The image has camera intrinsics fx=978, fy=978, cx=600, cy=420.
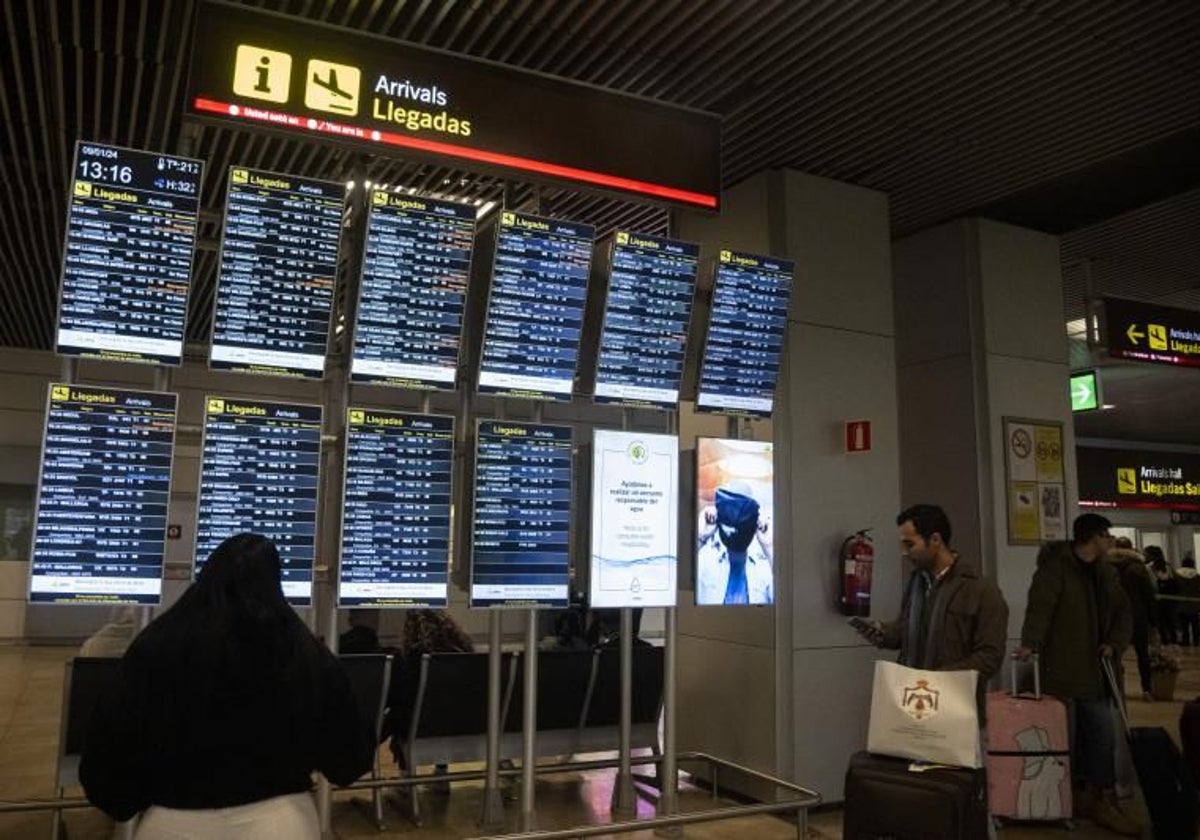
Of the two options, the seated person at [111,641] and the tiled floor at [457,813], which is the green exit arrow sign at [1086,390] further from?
the seated person at [111,641]

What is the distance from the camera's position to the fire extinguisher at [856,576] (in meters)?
5.58

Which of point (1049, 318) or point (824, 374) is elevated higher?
point (1049, 318)

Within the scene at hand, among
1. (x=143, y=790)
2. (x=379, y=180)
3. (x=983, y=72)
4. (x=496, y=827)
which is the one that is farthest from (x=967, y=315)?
(x=143, y=790)

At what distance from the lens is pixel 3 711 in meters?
8.44

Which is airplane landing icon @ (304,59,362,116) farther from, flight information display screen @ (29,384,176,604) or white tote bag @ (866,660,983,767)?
white tote bag @ (866,660,983,767)

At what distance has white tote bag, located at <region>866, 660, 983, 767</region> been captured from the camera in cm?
322

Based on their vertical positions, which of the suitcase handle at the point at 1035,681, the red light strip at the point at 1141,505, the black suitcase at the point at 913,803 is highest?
the red light strip at the point at 1141,505

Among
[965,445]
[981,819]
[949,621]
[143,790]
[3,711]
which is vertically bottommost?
[3,711]

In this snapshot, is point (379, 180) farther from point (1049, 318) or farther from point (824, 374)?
point (1049, 318)

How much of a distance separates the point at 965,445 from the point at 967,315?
0.89 m

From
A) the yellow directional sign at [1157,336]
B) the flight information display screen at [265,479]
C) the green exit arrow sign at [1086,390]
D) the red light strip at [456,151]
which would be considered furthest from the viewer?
the green exit arrow sign at [1086,390]

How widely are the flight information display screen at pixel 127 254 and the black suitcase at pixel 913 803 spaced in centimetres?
284


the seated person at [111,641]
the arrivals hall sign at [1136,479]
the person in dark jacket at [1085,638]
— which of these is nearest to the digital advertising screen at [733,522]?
the person in dark jacket at [1085,638]

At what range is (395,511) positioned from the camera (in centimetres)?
388
